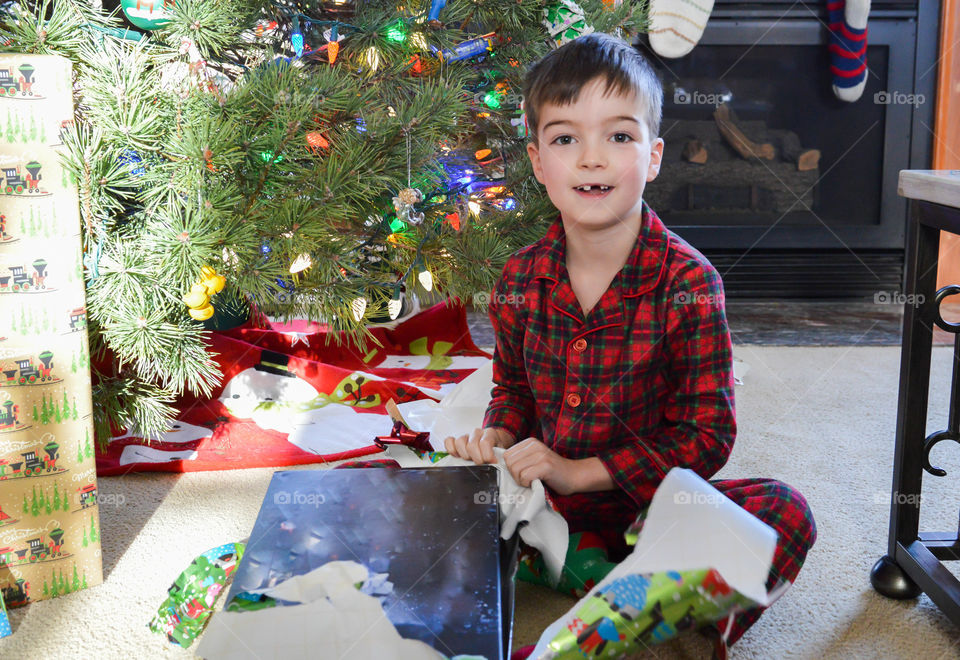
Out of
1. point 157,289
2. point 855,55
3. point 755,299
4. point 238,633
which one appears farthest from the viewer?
point 755,299

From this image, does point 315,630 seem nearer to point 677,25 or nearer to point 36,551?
point 36,551

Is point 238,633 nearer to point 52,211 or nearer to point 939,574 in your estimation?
point 52,211

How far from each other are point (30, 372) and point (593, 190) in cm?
64

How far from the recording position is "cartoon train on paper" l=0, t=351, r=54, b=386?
35.5 inches

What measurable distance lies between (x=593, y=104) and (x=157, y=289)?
1.86 ft

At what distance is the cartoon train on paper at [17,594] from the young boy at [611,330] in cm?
50

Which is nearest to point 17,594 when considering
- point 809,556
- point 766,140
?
point 809,556

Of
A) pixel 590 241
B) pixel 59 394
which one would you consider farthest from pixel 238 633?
pixel 590 241

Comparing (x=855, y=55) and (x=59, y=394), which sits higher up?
(x=855, y=55)

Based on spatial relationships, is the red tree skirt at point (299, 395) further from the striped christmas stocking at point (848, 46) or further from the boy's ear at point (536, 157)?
the striped christmas stocking at point (848, 46)

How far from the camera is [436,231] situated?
136 cm

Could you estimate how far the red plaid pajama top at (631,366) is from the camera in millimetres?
879

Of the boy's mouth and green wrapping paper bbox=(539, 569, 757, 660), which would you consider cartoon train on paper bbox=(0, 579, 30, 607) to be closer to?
green wrapping paper bbox=(539, 569, 757, 660)

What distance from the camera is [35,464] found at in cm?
92
